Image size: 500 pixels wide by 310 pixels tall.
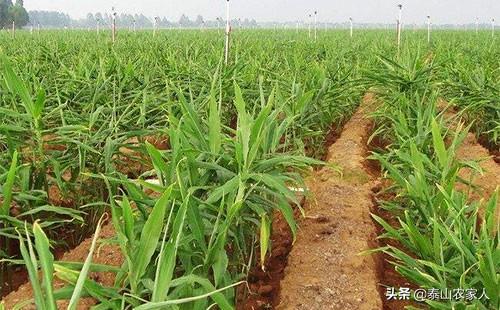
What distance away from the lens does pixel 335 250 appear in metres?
2.62

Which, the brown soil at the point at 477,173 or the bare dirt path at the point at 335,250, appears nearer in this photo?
the bare dirt path at the point at 335,250

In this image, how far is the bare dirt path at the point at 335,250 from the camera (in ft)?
7.43

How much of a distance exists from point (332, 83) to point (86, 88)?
190 centimetres

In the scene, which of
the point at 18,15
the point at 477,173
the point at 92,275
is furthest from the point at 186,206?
the point at 18,15

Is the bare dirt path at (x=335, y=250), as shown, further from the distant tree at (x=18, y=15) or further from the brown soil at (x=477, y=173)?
the distant tree at (x=18, y=15)

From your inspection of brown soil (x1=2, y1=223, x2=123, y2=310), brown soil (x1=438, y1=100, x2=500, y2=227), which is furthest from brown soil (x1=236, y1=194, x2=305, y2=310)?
brown soil (x1=438, y1=100, x2=500, y2=227)

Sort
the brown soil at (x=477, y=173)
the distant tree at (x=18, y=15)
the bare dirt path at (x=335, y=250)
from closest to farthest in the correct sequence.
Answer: the bare dirt path at (x=335, y=250) < the brown soil at (x=477, y=173) < the distant tree at (x=18, y=15)

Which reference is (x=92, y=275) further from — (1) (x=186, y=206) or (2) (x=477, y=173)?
(2) (x=477, y=173)

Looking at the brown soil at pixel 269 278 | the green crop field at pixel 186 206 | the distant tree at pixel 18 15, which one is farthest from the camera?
the distant tree at pixel 18 15

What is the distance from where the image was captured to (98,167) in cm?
288

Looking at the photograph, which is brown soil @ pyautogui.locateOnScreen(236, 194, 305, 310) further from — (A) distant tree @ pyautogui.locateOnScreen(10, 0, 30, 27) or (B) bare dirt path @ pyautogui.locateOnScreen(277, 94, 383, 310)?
(A) distant tree @ pyautogui.locateOnScreen(10, 0, 30, 27)

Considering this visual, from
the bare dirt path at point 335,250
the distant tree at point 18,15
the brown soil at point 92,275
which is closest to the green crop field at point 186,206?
the brown soil at point 92,275

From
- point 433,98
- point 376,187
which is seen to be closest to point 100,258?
point 376,187

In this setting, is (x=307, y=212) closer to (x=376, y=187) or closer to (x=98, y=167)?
(x=376, y=187)
